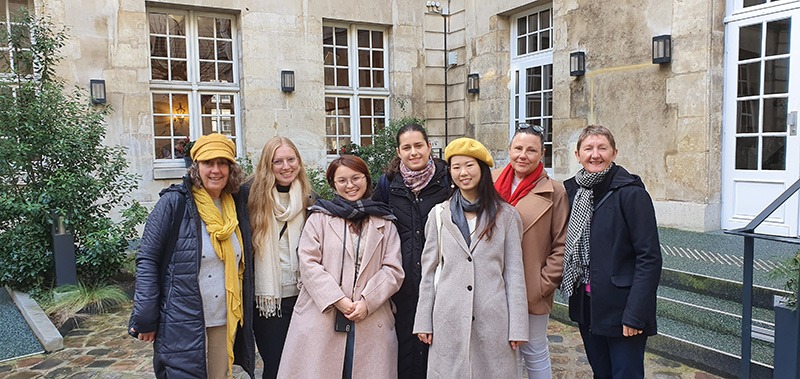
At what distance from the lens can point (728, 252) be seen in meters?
A: 5.21

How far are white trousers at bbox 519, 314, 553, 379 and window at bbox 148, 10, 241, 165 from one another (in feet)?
24.2

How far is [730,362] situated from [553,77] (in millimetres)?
5545

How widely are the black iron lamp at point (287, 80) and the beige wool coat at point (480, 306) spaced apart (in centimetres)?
712

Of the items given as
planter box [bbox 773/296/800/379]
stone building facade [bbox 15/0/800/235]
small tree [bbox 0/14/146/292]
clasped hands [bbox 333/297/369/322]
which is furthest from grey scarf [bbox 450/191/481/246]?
stone building facade [bbox 15/0/800/235]

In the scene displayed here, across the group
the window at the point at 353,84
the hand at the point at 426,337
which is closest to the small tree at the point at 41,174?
the hand at the point at 426,337

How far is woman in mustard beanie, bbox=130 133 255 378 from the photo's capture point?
7.97ft

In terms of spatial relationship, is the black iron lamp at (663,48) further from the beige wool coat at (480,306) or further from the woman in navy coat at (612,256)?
the beige wool coat at (480,306)

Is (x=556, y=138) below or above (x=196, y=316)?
above

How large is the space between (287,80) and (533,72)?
404 cm

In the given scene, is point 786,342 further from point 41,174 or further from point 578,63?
point 41,174

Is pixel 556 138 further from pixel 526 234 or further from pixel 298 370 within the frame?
pixel 298 370

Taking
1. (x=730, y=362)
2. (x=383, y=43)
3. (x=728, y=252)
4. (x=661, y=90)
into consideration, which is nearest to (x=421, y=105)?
(x=383, y=43)

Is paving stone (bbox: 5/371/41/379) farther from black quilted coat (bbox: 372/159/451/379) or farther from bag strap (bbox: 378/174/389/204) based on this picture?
bag strap (bbox: 378/174/389/204)

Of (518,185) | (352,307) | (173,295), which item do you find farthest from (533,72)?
(173,295)
